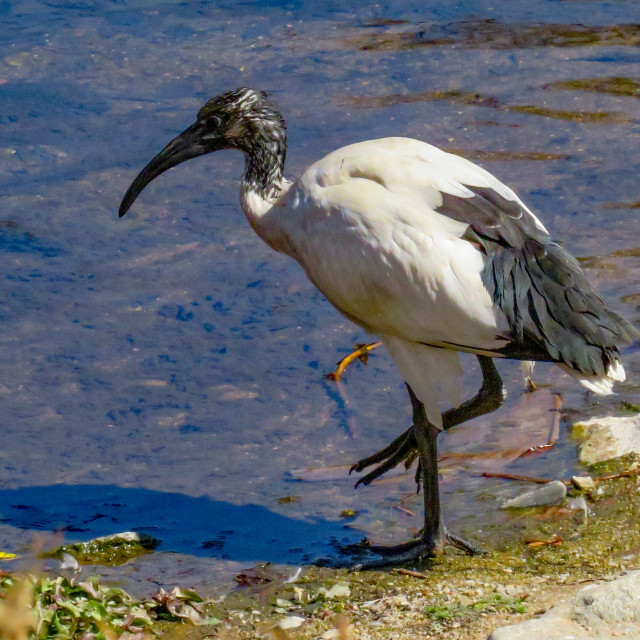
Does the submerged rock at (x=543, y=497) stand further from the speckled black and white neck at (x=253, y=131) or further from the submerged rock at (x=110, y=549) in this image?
the speckled black and white neck at (x=253, y=131)

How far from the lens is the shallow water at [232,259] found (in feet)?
17.5

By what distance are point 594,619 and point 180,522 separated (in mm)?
2223

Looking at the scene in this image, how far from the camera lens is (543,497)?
495 cm

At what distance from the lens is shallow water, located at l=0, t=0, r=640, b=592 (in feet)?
17.5

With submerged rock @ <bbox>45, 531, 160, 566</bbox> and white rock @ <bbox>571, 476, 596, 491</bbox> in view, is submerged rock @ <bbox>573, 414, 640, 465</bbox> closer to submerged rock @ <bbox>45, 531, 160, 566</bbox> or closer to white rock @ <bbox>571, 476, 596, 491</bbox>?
white rock @ <bbox>571, 476, 596, 491</bbox>

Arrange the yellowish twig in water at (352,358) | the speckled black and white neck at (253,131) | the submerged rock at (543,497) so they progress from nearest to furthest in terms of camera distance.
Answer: the submerged rock at (543,497) → the speckled black and white neck at (253,131) → the yellowish twig in water at (352,358)

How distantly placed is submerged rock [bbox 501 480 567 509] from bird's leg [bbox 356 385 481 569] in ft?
1.15

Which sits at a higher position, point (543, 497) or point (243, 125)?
point (243, 125)

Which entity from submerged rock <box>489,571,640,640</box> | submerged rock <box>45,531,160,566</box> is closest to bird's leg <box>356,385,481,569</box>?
submerged rock <box>45,531,160,566</box>

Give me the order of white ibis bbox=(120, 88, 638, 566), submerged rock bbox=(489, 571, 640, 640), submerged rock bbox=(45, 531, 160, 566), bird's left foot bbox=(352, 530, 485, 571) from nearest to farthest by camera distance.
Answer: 1. submerged rock bbox=(489, 571, 640, 640)
2. white ibis bbox=(120, 88, 638, 566)
3. bird's left foot bbox=(352, 530, 485, 571)
4. submerged rock bbox=(45, 531, 160, 566)

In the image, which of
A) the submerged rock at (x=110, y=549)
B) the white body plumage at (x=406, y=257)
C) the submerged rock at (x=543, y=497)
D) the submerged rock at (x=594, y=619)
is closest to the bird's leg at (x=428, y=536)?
the white body plumage at (x=406, y=257)

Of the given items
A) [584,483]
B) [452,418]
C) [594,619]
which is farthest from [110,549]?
[594,619]

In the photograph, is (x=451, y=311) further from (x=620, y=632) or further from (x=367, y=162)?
(x=620, y=632)

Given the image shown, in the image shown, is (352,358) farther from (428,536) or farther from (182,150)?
(428,536)
